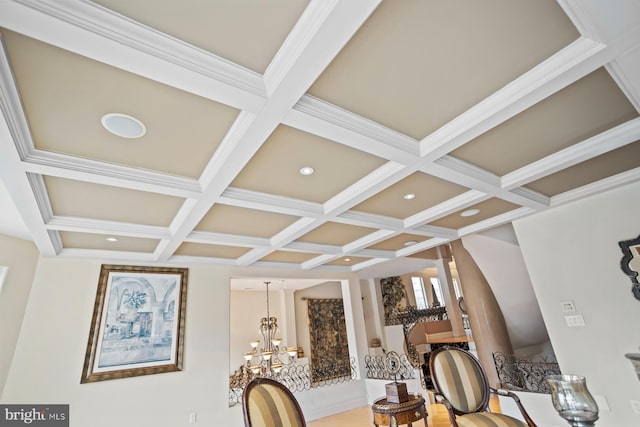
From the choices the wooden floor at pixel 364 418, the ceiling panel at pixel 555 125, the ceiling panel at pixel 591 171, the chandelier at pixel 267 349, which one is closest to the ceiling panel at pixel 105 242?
the chandelier at pixel 267 349

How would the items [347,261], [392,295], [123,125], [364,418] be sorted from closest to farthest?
[123,125] < [364,418] < [347,261] < [392,295]

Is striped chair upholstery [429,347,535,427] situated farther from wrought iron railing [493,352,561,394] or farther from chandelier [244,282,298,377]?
chandelier [244,282,298,377]

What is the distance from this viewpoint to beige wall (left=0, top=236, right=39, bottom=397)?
3.50 m

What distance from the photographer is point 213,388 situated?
4.60m

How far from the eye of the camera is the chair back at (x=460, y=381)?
9.74 ft

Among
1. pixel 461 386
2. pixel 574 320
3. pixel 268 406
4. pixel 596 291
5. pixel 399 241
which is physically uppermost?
pixel 399 241

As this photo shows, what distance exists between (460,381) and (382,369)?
3544 millimetres

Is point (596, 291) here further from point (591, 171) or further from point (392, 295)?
point (392, 295)

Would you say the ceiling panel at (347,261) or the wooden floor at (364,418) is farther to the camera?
the ceiling panel at (347,261)

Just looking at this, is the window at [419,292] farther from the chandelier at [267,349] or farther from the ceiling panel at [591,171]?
the ceiling panel at [591,171]

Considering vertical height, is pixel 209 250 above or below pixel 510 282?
above

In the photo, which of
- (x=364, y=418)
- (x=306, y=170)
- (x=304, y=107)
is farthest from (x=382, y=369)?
(x=304, y=107)

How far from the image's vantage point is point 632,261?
126 inches

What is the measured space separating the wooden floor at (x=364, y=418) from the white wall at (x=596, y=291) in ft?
6.73
